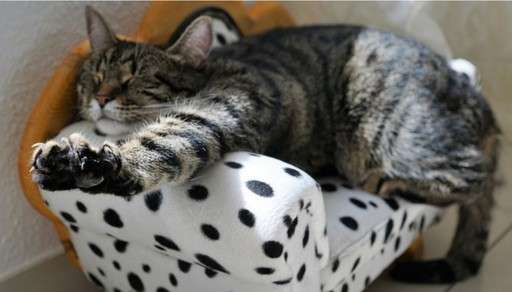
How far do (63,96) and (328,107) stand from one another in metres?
0.56

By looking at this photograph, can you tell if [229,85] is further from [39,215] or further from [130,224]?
[39,215]

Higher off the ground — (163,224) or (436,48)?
(436,48)

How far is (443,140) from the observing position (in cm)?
119

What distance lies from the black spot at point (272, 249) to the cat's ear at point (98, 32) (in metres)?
0.56

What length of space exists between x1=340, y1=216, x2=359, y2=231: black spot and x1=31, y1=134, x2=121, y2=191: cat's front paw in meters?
0.53

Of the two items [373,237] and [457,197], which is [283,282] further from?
[457,197]

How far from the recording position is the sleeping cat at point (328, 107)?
1.08m

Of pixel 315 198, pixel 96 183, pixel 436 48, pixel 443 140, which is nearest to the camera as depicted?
pixel 96 183

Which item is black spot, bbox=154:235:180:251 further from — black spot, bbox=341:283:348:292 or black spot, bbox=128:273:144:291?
black spot, bbox=341:283:348:292

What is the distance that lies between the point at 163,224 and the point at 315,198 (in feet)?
0.82

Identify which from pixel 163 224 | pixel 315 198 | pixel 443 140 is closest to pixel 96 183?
pixel 163 224

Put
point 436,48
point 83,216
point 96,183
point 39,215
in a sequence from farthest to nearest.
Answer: point 436,48, point 39,215, point 83,216, point 96,183

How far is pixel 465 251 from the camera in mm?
1391

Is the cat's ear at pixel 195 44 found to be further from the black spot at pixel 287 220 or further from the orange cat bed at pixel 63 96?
the black spot at pixel 287 220
